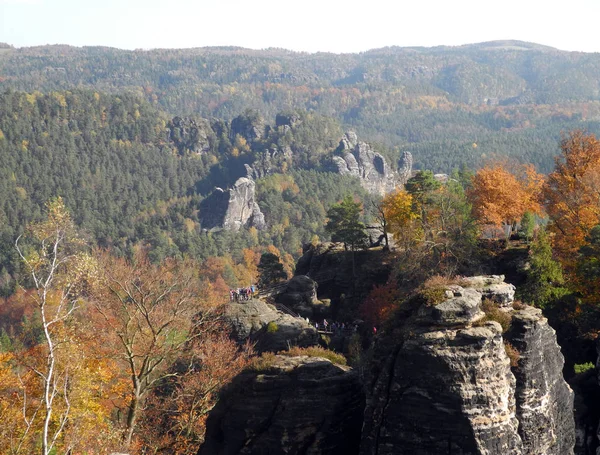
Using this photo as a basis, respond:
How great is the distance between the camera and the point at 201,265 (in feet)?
419

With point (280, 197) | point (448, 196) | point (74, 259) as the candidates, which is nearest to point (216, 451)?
point (74, 259)

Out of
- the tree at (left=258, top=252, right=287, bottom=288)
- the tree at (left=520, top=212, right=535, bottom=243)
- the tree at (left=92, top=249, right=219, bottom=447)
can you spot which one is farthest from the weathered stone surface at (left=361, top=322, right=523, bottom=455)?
the tree at (left=258, top=252, right=287, bottom=288)

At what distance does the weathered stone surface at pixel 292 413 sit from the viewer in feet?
84.0

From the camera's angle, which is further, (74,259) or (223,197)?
(223,197)

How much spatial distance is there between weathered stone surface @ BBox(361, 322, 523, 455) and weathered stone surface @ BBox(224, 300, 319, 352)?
2370 centimetres

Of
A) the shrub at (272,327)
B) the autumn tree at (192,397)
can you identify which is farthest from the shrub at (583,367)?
the shrub at (272,327)

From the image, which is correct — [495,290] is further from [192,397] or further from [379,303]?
[379,303]

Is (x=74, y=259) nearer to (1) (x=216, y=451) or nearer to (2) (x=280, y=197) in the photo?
(1) (x=216, y=451)

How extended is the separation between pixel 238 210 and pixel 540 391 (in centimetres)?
14979

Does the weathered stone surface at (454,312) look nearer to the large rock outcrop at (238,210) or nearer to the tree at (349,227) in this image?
the tree at (349,227)

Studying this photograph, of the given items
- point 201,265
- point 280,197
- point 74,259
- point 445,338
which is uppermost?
point 74,259

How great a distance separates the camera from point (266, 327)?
48.9 meters

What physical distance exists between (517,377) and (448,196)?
1223 inches

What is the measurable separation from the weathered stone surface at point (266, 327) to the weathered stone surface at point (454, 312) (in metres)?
23.8
